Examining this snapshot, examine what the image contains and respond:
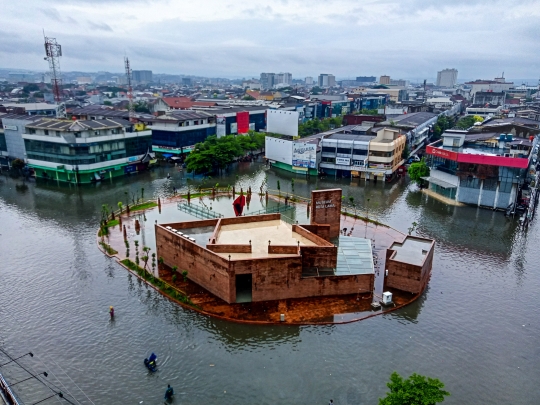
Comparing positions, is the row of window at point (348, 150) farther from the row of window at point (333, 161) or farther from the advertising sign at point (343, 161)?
the row of window at point (333, 161)

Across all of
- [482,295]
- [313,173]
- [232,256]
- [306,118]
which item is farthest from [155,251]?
[306,118]

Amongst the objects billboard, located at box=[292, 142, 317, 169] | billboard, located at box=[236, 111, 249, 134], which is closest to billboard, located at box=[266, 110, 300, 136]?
billboard, located at box=[236, 111, 249, 134]

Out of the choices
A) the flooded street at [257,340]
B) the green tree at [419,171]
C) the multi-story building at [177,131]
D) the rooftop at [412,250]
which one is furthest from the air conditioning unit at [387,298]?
the multi-story building at [177,131]

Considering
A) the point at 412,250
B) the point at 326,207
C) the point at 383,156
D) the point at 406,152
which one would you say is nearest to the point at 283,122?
the point at 406,152

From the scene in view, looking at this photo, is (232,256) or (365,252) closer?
(232,256)

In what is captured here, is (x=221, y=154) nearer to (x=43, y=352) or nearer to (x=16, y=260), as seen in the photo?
(x=16, y=260)

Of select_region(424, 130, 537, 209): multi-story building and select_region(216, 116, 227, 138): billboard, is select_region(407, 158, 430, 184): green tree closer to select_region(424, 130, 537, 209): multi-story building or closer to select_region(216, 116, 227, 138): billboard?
select_region(424, 130, 537, 209): multi-story building
